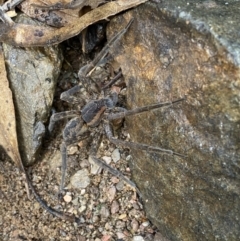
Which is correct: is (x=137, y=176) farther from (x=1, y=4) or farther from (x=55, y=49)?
(x=1, y=4)

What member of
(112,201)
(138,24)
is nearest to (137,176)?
(112,201)

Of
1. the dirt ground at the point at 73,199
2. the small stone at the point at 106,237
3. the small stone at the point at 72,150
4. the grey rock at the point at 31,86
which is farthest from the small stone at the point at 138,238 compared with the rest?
the grey rock at the point at 31,86

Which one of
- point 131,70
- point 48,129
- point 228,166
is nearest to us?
point 228,166

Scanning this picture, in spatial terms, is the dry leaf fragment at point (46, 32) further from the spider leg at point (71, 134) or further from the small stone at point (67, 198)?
the small stone at point (67, 198)

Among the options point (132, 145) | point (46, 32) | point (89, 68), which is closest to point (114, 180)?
point (132, 145)

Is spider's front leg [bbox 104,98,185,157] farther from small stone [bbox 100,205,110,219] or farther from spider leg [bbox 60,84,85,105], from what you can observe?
small stone [bbox 100,205,110,219]

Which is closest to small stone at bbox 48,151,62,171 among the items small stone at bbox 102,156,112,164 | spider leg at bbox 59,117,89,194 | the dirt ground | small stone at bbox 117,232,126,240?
the dirt ground
